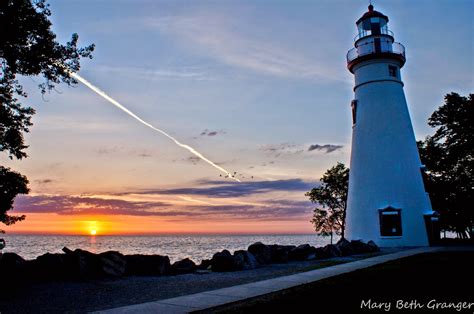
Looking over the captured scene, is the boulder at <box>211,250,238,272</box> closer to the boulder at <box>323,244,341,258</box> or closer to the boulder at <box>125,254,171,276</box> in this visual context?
the boulder at <box>125,254,171,276</box>

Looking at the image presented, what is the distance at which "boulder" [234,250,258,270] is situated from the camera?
15938 mm

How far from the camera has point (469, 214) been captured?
35.4 metres

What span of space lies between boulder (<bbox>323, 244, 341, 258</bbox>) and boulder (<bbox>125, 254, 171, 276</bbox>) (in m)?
9.86

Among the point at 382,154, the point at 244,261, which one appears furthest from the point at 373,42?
the point at 244,261

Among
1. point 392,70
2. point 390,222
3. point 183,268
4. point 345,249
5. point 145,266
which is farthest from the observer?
point 392,70

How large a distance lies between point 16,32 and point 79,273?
25.9 ft

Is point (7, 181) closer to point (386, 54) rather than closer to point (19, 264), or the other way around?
point (19, 264)

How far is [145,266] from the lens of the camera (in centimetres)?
1439

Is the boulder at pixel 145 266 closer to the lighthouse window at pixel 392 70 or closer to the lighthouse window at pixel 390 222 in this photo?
the lighthouse window at pixel 390 222

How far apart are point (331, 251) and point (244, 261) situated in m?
6.98

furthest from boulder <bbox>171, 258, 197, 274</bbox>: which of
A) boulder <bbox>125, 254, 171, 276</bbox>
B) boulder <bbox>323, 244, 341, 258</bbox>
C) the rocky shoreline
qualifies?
boulder <bbox>323, 244, 341, 258</bbox>

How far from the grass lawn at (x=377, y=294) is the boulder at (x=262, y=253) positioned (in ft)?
19.5

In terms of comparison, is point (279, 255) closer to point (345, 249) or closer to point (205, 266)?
point (205, 266)

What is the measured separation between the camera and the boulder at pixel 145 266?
14.2 m
